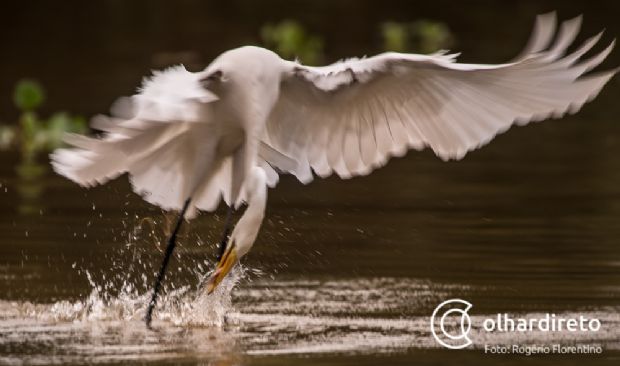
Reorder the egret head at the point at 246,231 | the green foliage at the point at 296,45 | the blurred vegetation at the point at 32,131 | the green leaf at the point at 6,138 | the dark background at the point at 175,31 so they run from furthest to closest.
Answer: the green foliage at the point at 296,45 → the dark background at the point at 175,31 → the green leaf at the point at 6,138 → the blurred vegetation at the point at 32,131 → the egret head at the point at 246,231

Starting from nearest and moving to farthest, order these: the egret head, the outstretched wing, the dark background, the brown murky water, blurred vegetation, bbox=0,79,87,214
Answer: the brown murky water → the egret head → the outstretched wing → blurred vegetation, bbox=0,79,87,214 → the dark background

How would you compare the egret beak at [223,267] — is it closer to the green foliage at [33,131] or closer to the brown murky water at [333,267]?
the brown murky water at [333,267]

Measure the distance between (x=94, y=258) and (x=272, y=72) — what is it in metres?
2.03

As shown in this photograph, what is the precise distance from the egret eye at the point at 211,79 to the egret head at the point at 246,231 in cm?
65

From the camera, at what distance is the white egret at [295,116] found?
8.43 m

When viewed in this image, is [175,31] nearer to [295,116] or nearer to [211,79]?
[295,116]

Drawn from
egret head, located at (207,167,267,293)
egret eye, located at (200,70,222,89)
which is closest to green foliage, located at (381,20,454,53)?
egret eye, located at (200,70,222,89)

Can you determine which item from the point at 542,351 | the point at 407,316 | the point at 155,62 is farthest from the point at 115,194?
the point at 155,62

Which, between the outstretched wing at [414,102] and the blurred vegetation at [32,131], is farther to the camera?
the blurred vegetation at [32,131]

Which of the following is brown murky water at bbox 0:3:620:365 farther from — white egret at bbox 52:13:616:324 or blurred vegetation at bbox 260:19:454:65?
blurred vegetation at bbox 260:19:454:65

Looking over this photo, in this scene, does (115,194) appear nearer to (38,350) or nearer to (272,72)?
(272,72)

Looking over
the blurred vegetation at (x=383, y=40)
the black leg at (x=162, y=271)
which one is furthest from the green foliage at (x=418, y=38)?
the black leg at (x=162, y=271)

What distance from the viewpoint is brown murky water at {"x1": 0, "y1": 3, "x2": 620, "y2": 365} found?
307 inches

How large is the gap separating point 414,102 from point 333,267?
4.60ft
